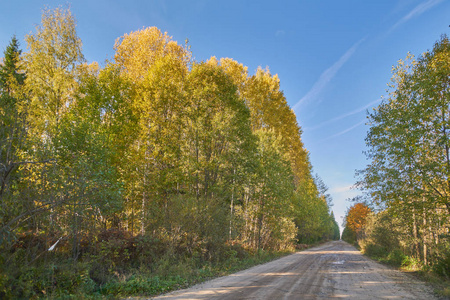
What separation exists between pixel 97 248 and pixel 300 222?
115ft

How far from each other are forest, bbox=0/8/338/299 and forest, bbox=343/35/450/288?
35cm

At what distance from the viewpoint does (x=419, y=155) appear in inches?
461

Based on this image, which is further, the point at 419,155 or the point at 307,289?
the point at 419,155

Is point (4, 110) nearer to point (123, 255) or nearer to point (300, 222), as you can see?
point (123, 255)

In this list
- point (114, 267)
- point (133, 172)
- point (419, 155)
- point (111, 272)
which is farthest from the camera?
point (133, 172)

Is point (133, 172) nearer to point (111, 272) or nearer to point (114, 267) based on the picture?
point (114, 267)

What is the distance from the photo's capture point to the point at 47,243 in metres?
8.00

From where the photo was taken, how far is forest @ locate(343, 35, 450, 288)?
10915 mm

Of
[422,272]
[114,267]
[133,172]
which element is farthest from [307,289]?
[133,172]

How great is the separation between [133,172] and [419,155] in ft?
49.7

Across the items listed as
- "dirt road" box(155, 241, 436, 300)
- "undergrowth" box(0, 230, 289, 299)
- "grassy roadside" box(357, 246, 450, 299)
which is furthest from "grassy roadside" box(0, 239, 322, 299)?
"grassy roadside" box(357, 246, 450, 299)

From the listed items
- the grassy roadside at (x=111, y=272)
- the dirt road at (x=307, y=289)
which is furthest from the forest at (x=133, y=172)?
the dirt road at (x=307, y=289)

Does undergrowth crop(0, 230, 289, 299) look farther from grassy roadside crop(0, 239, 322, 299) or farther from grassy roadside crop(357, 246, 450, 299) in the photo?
grassy roadside crop(357, 246, 450, 299)

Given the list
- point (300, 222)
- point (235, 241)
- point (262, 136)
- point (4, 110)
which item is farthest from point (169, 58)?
point (300, 222)
